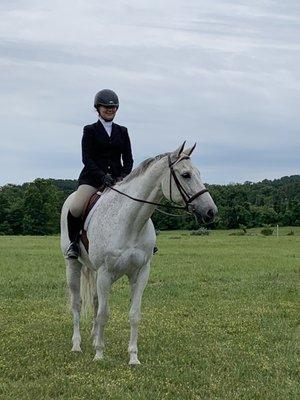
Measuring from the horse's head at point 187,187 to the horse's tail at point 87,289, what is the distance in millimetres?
2461

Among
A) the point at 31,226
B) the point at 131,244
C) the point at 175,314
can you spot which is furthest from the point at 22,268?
the point at 31,226

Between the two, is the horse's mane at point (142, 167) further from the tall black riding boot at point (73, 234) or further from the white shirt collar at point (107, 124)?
the tall black riding boot at point (73, 234)

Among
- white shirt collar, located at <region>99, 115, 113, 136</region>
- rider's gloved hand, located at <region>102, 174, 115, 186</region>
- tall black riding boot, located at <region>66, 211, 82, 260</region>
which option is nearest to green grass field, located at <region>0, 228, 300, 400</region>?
tall black riding boot, located at <region>66, 211, 82, 260</region>

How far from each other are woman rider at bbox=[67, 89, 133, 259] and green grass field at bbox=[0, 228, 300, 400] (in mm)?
1833

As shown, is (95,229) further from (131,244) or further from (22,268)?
(22,268)

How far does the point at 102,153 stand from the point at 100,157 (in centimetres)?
7

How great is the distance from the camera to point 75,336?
8945mm

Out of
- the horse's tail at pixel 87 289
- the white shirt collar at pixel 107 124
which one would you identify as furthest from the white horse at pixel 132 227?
the horse's tail at pixel 87 289

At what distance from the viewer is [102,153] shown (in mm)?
8797

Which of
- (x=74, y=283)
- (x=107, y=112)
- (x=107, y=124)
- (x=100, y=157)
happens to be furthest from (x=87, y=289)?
(x=107, y=112)

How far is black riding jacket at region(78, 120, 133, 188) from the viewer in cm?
866

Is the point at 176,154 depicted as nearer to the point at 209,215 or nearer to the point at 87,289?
the point at 209,215

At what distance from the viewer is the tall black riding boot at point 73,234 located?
29.2ft

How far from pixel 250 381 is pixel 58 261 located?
18918 mm
